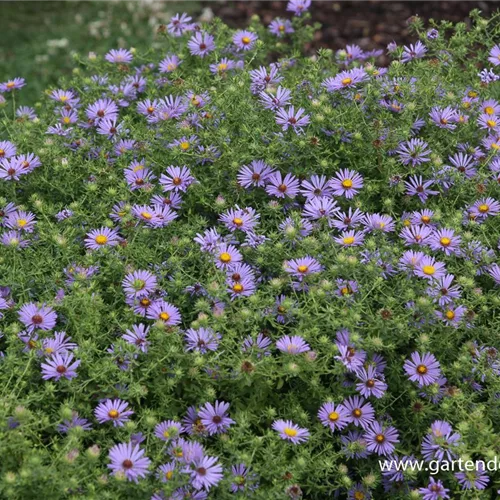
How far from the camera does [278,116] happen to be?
2582mm

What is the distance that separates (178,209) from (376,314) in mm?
749

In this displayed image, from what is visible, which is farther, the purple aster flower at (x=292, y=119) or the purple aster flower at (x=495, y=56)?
the purple aster flower at (x=495, y=56)

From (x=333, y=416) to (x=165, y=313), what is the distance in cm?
52

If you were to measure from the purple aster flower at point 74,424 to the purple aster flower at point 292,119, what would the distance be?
1.10 meters

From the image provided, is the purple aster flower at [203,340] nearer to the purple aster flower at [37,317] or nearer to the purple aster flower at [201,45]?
the purple aster flower at [37,317]

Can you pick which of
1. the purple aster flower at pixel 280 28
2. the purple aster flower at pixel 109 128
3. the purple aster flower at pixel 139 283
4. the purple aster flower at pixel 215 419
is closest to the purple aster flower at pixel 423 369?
the purple aster flower at pixel 215 419

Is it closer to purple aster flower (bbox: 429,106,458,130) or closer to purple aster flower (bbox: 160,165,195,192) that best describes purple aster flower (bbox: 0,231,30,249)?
purple aster flower (bbox: 160,165,195,192)

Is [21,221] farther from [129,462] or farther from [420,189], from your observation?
[420,189]

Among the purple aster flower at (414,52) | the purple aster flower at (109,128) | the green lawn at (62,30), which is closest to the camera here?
the purple aster flower at (109,128)

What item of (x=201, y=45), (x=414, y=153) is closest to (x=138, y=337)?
(x=414, y=153)

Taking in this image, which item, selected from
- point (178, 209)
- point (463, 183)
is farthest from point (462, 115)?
point (178, 209)

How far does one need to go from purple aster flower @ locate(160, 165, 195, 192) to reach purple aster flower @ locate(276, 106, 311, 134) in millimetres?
337

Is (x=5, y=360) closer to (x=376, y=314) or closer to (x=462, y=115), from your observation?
(x=376, y=314)

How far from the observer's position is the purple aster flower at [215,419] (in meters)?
2.07
